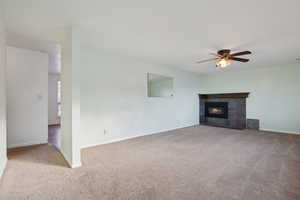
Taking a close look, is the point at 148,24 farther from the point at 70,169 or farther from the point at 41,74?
the point at 41,74

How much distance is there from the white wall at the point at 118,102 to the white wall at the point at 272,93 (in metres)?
2.87

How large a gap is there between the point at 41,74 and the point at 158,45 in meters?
3.19

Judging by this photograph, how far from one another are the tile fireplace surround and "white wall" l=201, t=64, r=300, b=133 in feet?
0.74

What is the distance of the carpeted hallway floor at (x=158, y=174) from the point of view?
187 centimetres

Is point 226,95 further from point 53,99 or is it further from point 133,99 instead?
point 53,99

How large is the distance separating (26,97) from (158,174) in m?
3.81

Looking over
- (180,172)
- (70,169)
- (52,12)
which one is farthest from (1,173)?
(180,172)

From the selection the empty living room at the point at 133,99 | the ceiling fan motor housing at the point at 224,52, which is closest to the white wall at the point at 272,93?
the empty living room at the point at 133,99

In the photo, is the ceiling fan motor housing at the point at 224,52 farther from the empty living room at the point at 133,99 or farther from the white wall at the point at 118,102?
the white wall at the point at 118,102

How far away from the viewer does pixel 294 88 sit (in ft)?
17.1

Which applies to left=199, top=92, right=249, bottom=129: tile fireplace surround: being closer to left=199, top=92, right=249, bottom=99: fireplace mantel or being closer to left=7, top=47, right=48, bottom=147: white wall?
left=199, top=92, right=249, bottom=99: fireplace mantel

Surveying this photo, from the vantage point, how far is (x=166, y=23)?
8.37 feet

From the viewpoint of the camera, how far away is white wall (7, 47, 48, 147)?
371cm

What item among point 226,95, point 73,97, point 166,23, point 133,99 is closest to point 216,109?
point 226,95
